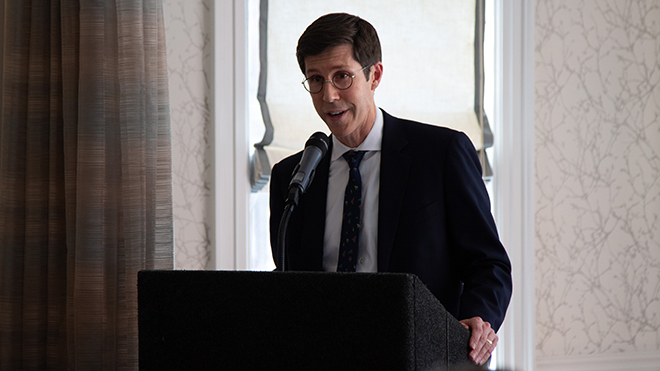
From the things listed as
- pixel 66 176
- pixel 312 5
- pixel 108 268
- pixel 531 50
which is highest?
pixel 312 5

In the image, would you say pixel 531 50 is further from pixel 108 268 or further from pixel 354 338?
pixel 354 338

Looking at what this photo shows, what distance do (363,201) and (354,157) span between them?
0.13 metres

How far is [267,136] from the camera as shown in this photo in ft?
8.96

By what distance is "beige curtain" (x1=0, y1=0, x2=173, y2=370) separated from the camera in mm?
2049

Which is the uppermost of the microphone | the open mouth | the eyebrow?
the eyebrow

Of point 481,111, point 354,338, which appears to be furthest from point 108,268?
point 481,111

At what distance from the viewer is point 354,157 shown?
1.62 meters

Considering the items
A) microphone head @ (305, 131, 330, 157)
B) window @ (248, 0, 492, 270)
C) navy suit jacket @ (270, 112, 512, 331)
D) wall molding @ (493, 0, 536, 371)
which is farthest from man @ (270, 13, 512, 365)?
wall molding @ (493, 0, 536, 371)

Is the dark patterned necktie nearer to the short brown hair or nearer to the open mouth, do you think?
the open mouth

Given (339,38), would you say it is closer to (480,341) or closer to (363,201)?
(363,201)

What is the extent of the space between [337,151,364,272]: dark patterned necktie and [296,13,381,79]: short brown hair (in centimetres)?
28

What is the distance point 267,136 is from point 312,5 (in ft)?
2.14

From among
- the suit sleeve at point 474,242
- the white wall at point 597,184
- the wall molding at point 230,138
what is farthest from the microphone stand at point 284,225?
the white wall at point 597,184

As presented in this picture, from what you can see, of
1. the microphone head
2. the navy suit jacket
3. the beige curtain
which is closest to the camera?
the microphone head
